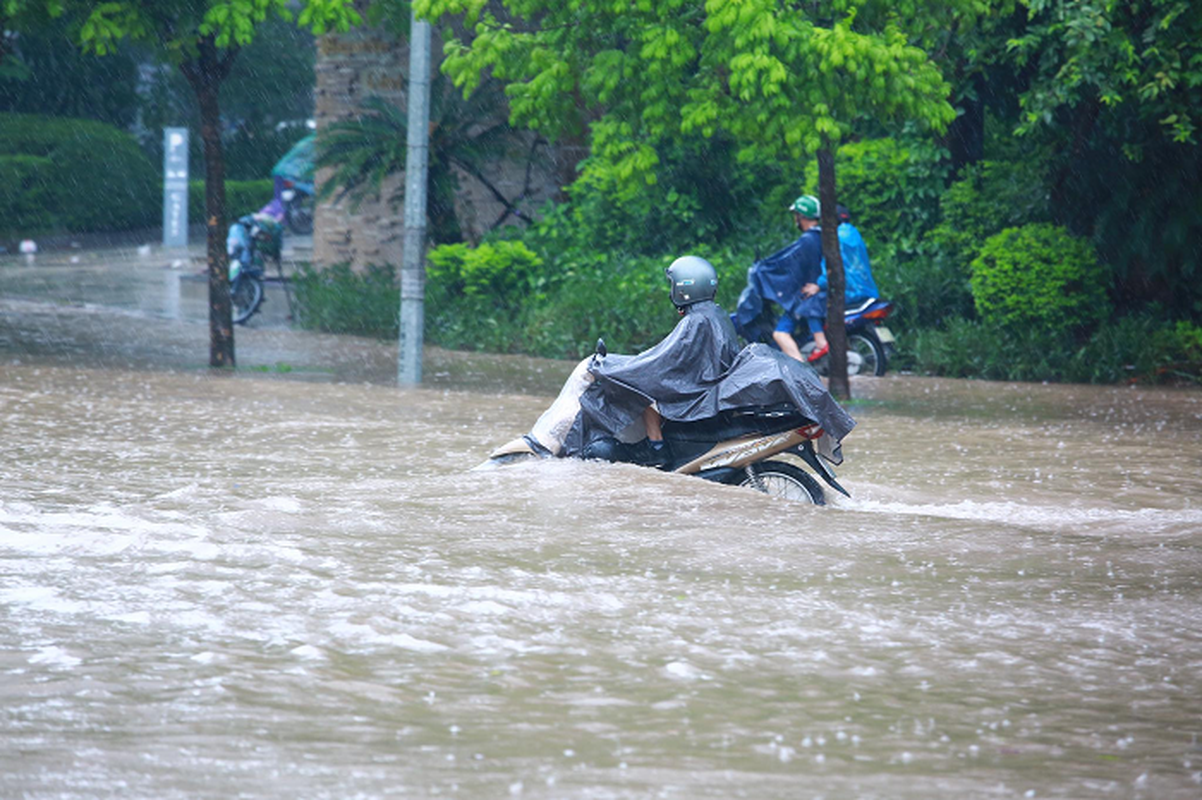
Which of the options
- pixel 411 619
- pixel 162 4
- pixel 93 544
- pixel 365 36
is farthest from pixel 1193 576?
pixel 365 36

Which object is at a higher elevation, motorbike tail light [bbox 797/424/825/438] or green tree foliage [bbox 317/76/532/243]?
green tree foliage [bbox 317/76/532/243]

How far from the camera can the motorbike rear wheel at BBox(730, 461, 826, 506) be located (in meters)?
8.41

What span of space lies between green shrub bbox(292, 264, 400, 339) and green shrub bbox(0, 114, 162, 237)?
1321cm

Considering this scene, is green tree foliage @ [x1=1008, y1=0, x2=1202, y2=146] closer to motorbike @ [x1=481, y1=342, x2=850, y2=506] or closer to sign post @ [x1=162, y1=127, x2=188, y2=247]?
motorbike @ [x1=481, y1=342, x2=850, y2=506]

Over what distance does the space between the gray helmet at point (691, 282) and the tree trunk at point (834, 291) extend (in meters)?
5.45

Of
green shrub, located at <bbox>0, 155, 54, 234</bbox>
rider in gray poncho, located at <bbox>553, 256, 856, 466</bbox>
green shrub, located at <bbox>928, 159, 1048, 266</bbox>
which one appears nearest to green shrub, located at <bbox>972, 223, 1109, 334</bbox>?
green shrub, located at <bbox>928, 159, 1048, 266</bbox>

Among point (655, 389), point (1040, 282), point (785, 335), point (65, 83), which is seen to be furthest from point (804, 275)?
point (65, 83)

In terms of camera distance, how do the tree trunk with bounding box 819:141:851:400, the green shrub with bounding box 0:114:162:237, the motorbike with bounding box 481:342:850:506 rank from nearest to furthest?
the motorbike with bounding box 481:342:850:506, the tree trunk with bounding box 819:141:851:400, the green shrub with bounding box 0:114:162:237

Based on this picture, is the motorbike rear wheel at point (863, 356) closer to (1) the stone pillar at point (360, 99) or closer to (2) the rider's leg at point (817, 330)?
(2) the rider's leg at point (817, 330)

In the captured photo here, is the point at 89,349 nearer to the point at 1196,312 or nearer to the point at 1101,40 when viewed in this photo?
the point at 1101,40

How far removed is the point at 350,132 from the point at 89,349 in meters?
5.46

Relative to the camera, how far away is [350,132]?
2108 centimetres

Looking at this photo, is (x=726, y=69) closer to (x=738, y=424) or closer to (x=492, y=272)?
(x=738, y=424)

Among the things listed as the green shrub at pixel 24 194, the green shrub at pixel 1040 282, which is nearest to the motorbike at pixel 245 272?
the green shrub at pixel 1040 282
